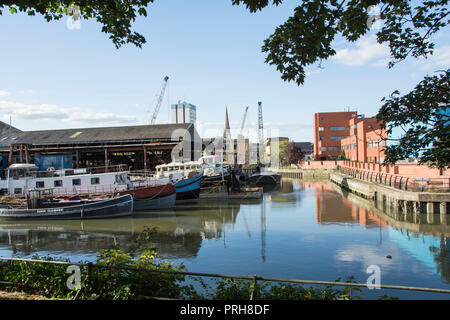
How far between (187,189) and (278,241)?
19.2 metres

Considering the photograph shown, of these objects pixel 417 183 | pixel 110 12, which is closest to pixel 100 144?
pixel 417 183

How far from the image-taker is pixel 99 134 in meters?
55.1

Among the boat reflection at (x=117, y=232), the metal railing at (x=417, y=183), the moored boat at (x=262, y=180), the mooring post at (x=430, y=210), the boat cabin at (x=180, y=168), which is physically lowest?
the boat reflection at (x=117, y=232)

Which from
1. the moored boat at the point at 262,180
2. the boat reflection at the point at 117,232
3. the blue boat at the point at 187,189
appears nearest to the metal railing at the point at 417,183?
the boat reflection at the point at 117,232

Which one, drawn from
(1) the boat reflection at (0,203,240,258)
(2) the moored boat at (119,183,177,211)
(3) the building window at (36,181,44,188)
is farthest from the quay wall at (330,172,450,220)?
(3) the building window at (36,181,44,188)

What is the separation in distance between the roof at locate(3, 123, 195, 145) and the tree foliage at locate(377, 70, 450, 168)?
4489 cm

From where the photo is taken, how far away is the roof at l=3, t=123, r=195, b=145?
173 ft

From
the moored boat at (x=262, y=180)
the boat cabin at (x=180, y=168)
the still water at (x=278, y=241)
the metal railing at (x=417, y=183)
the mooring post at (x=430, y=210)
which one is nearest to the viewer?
the still water at (x=278, y=241)

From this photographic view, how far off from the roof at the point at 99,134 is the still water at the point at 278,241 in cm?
2470

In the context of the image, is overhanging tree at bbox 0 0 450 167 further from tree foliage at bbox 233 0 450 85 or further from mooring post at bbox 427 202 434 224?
mooring post at bbox 427 202 434 224

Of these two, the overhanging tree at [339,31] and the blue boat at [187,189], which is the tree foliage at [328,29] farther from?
the blue boat at [187,189]

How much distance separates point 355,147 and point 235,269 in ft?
200

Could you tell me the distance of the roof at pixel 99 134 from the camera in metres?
52.6
